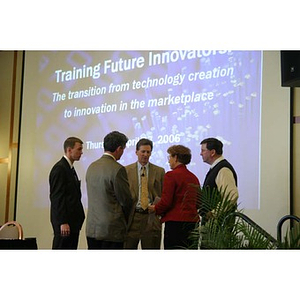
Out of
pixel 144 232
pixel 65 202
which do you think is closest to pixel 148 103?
pixel 144 232

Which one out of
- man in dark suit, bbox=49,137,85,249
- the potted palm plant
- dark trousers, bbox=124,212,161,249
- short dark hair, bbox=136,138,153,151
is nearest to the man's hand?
man in dark suit, bbox=49,137,85,249

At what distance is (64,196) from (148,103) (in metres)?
1.78

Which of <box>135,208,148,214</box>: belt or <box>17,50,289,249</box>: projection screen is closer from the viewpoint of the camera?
<box>135,208,148,214</box>: belt

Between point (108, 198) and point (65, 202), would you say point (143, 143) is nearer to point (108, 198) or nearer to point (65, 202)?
point (108, 198)

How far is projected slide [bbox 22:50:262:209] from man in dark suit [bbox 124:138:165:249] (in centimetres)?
29

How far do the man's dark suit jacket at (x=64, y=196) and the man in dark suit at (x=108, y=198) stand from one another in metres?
0.13

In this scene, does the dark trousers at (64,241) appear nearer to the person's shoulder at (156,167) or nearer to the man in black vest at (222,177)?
the person's shoulder at (156,167)

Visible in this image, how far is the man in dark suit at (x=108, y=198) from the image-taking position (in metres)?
5.39

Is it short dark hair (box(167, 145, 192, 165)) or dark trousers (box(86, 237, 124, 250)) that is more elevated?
short dark hair (box(167, 145, 192, 165))

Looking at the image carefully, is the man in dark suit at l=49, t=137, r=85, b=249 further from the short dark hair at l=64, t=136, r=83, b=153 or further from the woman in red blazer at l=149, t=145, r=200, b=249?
the woman in red blazer at l=149, t=145, r=200, b=249

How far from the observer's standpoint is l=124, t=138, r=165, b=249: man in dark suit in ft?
19.3

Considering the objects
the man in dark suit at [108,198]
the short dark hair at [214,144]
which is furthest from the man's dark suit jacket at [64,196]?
the short dark hair at [214,144]
